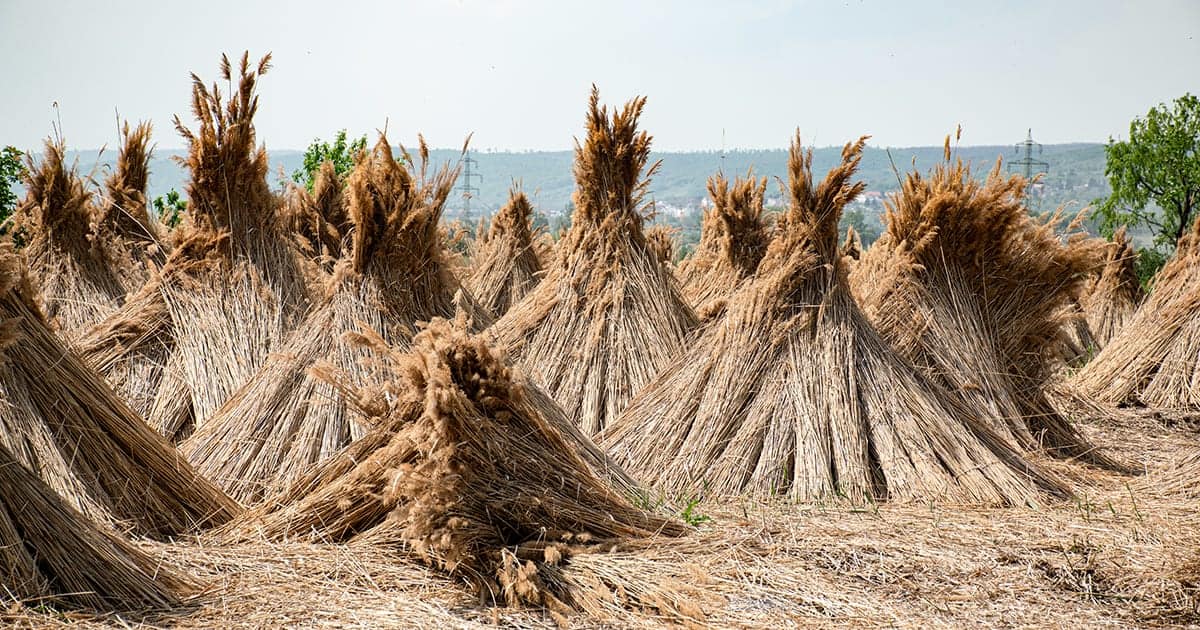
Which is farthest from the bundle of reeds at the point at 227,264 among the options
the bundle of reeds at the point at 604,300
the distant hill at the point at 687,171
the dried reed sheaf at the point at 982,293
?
the dried reed sheaf at the point at 982,293

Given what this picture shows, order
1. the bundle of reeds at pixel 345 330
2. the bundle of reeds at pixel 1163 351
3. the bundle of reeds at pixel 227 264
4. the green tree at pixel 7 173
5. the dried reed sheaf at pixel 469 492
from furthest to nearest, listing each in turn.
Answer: the green tree at pixel 7 173 < the bundle of reeds at pixel 1163 351 < the bundle of reeds at pixel 227 264 < the bundle of reeds at pixel 345 330 < the dried reed sheaf at pixel 469 492

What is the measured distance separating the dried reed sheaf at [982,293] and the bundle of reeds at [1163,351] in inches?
91.3

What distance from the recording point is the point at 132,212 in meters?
6.62

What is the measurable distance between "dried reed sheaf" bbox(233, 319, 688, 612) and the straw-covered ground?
0.10 metres

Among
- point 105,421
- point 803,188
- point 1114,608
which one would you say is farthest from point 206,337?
point 1114,608

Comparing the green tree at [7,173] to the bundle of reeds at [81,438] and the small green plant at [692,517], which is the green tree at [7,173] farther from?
the small green plant at [692,517]

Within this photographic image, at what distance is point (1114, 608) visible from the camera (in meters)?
3.34

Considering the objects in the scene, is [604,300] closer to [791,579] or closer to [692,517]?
[692,517]

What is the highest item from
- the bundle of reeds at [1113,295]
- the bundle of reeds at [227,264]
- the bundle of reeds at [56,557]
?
the bundle of reeds at [227,264]

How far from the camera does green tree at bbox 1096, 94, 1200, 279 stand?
19.0 meters

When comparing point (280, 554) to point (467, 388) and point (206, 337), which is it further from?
point (206, 337)

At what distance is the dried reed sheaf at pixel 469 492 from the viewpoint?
3.20m

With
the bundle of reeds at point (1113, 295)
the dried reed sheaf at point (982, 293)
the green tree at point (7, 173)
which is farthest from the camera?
the bundle of reeds at point (1113, 295)

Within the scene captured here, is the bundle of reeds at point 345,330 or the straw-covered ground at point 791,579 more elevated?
the bundle of reeds at point 345,330
